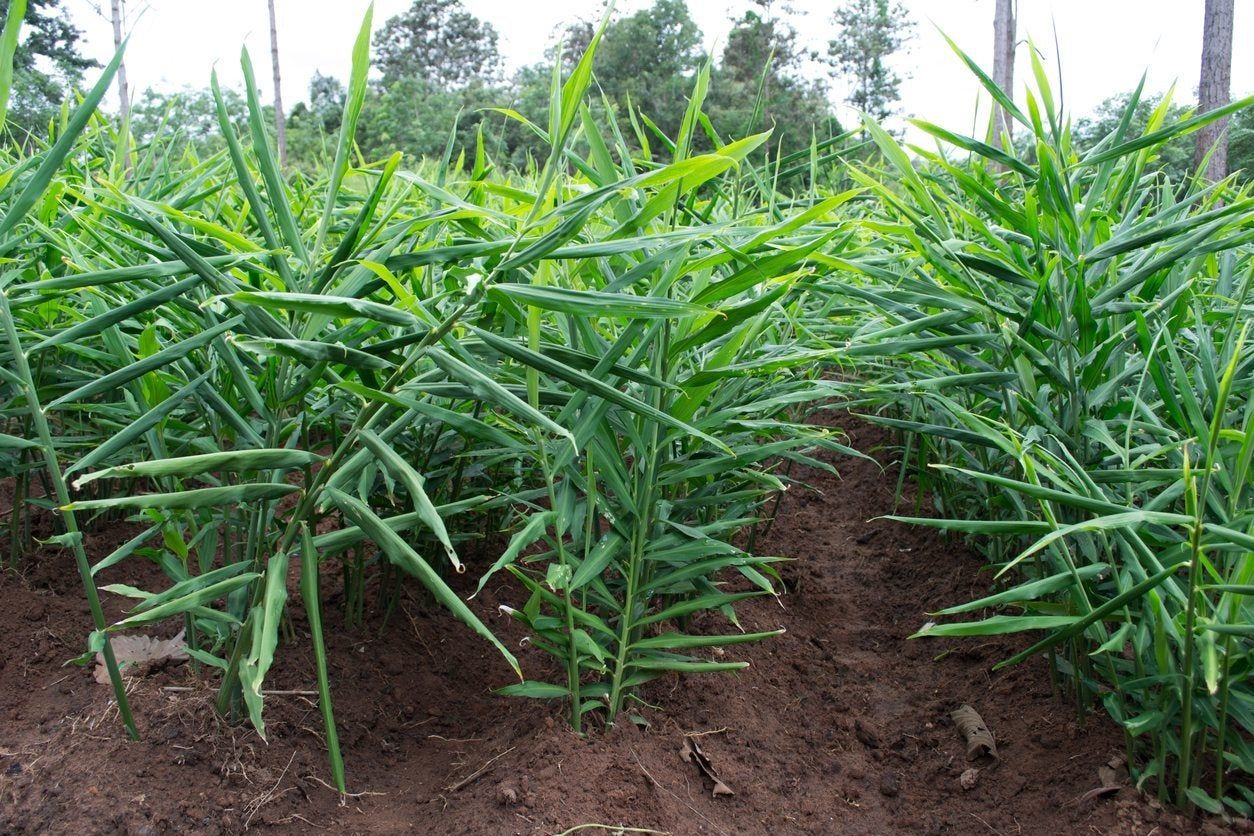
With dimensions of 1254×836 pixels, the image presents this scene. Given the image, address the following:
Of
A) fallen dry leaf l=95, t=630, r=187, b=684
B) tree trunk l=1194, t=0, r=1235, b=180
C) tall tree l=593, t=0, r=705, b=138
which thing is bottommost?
fallen dry leaf l=95, t=630, r=187, b=684

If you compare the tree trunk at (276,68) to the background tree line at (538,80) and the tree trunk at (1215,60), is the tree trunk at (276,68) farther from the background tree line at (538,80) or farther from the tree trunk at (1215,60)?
the tree trunk at (1215,60)

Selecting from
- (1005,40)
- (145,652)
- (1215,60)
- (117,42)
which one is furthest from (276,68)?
(145,652)

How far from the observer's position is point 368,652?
1.64 metres

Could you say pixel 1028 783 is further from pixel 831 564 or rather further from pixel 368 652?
pixel 368 652

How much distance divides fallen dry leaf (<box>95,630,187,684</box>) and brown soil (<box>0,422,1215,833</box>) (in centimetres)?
3

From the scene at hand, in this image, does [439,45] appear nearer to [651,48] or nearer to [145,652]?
[651,48]

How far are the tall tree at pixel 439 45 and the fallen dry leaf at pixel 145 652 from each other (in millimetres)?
41893

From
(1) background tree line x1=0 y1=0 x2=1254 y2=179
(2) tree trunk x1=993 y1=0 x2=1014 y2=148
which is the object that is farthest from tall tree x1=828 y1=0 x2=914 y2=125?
(2) tree trunk x1=993 y1=0 x2=1014 y2=148

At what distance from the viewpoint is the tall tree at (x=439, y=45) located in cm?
4059

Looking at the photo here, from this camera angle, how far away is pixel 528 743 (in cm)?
135

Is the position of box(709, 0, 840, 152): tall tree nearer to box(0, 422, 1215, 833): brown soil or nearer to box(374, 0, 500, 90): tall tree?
box(374, 0, 500, 90): tall tree

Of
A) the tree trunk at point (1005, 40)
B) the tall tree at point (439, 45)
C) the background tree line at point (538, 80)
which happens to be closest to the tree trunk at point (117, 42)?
the background tree line at point (538, 80)

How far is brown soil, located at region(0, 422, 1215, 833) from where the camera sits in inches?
48.7

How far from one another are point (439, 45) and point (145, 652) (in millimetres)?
44109
